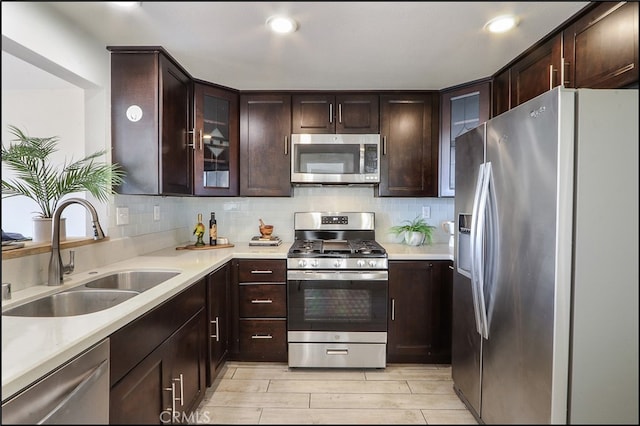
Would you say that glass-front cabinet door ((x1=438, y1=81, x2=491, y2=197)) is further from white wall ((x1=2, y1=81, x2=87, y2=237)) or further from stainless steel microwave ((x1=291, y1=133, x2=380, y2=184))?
white wall ((x1=2, y1=81, x2=87, y2=237))

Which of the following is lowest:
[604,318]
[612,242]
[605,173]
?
[604,318]

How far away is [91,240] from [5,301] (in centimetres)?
58

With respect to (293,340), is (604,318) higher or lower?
higher

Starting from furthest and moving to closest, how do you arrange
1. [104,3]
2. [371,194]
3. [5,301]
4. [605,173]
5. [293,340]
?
[371,194] < [293,340] < [5,301] < [605,173] < [104,3]

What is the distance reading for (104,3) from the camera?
0.41 metres

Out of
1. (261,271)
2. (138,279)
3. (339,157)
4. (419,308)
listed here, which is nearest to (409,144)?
(339,157)

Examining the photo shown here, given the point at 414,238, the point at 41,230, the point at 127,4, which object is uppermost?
the point at 127,4

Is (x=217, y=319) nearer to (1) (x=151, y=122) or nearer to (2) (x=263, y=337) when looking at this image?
(2) (x=263, y=337)

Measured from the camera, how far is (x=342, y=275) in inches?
88.2

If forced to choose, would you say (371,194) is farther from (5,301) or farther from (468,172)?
(5,301)

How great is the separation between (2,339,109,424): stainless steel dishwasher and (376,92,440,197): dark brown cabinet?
2057 mm

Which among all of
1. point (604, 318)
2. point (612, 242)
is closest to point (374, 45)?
point (612, 242)

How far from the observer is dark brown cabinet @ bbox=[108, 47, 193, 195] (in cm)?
80

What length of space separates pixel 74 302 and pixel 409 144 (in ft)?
7.40
